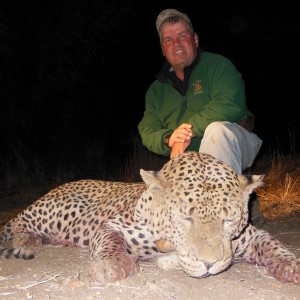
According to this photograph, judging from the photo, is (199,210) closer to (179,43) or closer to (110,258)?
(110,258)

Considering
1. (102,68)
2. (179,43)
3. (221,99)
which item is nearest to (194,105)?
(221,99)

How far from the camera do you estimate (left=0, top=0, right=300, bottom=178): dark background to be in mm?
11773

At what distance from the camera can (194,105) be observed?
4848 millimetres

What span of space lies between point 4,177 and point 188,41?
6.52m

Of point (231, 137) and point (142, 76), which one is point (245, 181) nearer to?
point (231, 137)

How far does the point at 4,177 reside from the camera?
10.3m

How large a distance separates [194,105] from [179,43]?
0.61 m

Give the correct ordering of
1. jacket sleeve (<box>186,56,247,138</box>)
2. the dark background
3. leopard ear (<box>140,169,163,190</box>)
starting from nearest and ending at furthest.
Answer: leopard ear (<box>140,169,163,190</box>), jacket sleeve (<box>186,56,247,138</box>), the dark background

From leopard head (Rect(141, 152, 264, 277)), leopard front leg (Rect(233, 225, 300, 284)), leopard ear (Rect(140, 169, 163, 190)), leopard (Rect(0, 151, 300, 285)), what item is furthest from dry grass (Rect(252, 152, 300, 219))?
leopard ear (Rect(140, 169, 163, 190))

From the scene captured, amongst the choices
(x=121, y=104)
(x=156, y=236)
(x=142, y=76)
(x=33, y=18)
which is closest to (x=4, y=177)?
(x=33, y=18)

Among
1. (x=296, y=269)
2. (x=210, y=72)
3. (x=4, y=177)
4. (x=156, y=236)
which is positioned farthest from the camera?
(x=4, y=177)

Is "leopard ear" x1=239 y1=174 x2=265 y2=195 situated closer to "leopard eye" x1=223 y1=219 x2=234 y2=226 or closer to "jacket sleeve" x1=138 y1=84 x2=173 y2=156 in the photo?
"leopard eye" x1=223 y1=219 x2=234 y2=226

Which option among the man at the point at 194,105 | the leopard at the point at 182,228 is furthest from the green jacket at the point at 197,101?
the leopard at the point at 182,228

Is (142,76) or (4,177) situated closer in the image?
(4,177)
